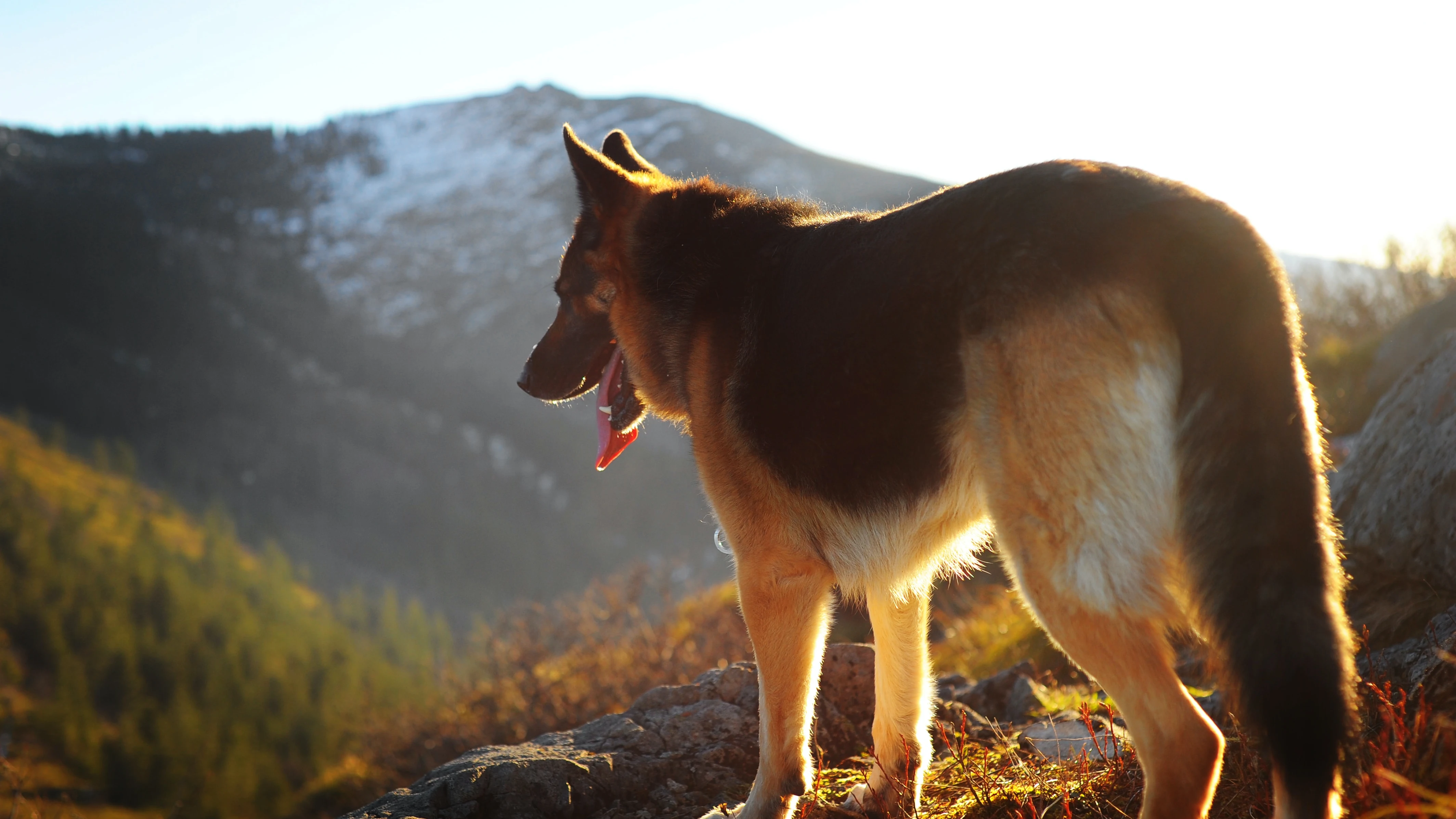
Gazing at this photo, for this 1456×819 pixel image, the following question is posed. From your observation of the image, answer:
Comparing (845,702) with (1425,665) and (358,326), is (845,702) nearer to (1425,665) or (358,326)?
(1425,665)

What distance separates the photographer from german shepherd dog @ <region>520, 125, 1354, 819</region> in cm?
180

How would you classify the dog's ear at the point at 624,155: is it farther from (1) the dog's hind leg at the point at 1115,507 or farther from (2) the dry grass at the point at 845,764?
(2) the dry grass at the point at 845,764

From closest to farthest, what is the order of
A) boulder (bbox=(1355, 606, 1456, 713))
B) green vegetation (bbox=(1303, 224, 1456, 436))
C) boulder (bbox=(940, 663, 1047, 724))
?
1. boulder (bbox=(1355, 606, 1456, 713))
2. boulder (bbox=(940, 663, 1047, 724))
3. green vegetation (bbox=(1303, 224, 1456, 436))

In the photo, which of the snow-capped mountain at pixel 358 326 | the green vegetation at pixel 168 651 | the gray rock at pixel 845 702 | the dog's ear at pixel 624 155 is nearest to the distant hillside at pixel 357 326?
the snow-capped mountain at pixel 358 326

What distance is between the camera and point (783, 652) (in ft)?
9.53

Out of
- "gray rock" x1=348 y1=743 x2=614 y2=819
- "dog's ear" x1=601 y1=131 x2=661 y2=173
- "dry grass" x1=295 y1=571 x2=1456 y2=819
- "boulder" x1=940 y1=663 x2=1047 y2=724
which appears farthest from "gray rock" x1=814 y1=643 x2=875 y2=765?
"dog's ear" x1=601 y1=131 x2=661 y2=173

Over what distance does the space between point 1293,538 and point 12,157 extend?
215m

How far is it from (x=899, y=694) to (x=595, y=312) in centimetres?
227

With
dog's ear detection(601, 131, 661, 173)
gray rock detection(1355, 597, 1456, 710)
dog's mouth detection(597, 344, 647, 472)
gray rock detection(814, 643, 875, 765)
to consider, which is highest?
dog's ear detection(601, 131, 661, 173)

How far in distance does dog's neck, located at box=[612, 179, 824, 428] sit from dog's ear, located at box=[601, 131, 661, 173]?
25.6 inches

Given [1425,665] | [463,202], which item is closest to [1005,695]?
[1425,665]

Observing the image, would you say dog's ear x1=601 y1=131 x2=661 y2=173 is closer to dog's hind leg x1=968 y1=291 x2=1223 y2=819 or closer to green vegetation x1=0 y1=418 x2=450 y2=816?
dog's hind leg x1=968 y1=291 x2=1223 y2=819

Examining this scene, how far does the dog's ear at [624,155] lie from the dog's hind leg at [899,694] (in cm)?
258

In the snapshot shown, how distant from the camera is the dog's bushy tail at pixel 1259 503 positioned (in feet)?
5.57
